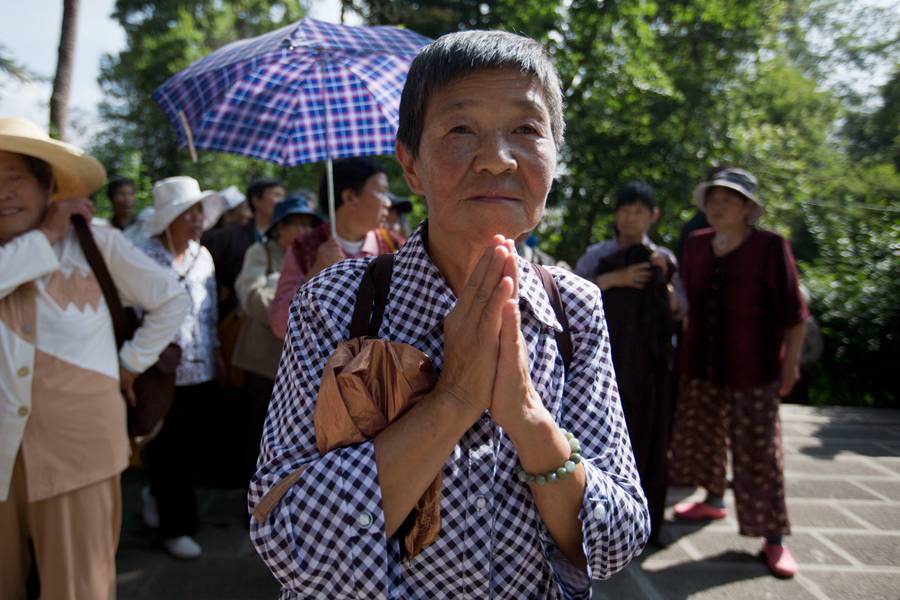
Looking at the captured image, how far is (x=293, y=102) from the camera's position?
3871 mm

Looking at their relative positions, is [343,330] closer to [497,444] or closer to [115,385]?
[497,444]

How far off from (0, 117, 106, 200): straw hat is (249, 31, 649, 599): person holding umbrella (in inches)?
67.2

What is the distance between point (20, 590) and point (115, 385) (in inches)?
31.4

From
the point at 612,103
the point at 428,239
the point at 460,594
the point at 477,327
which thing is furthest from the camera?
the point at 612,103

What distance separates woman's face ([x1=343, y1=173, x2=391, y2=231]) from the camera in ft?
11.5

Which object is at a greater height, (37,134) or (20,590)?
(37,134)

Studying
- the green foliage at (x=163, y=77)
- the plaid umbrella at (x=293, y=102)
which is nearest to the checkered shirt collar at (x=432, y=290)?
the plaid umbrella at (x=293, y=102)

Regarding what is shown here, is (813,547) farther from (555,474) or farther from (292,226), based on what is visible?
(292,226)

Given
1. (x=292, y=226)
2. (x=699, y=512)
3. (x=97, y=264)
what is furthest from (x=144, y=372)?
(x=699, y=512)

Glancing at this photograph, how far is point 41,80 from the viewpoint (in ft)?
25.6

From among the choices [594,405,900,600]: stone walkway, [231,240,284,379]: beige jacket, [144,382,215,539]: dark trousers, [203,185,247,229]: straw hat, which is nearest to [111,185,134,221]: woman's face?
[203,185,247,229]: straw hat

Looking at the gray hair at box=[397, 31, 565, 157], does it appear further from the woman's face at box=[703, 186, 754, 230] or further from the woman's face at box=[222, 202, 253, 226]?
the woman's face at box=[222, 202, 253, 226]

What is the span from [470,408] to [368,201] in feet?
8.25

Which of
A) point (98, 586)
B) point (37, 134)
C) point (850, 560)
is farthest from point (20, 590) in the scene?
point (850, 560)
